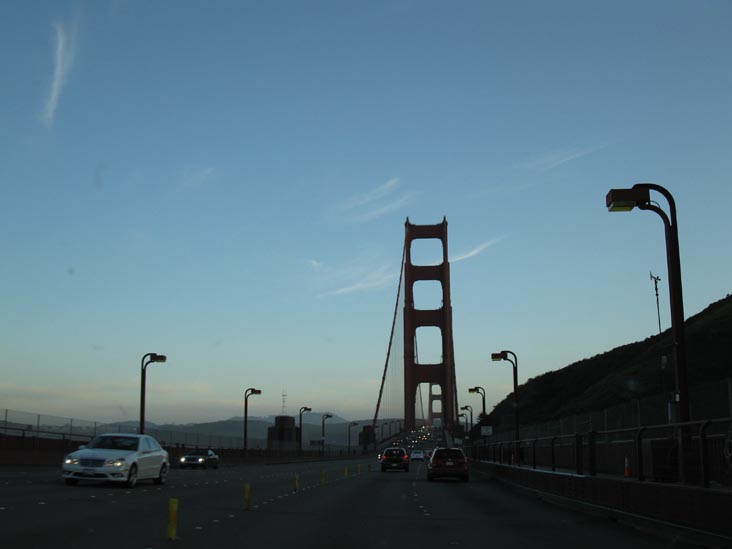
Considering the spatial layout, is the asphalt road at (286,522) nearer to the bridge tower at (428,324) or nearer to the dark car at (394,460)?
the dark car at (394,460)

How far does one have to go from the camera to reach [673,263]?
15625mm

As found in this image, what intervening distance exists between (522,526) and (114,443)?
1326 centimetres

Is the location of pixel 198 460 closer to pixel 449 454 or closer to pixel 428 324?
pixel 449 454

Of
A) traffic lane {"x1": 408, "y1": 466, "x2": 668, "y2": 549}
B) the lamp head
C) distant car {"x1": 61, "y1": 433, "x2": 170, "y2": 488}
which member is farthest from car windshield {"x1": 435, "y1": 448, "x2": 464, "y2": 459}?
the lamp head

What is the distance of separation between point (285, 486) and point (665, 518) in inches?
627

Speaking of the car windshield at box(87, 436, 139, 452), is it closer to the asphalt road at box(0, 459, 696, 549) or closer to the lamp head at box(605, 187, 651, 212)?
the asphalt road at box(0, 459, 696, 549)

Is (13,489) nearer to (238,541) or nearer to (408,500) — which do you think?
(408,500)

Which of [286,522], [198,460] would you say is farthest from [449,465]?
[286,522]

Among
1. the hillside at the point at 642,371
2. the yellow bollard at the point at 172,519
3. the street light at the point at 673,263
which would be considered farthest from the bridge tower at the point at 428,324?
the yellow bollard at the point at 172,519

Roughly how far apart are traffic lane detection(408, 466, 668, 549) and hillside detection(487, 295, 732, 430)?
136 ft

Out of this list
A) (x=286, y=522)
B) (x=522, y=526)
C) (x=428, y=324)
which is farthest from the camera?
(x=428, y=324)

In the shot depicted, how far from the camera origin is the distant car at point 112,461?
23172 millimetres

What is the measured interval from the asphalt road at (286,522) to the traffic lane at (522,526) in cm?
2

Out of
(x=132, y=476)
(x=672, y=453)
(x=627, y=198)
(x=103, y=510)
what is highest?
(x=627, y=198)
